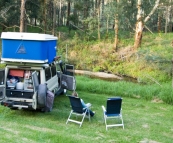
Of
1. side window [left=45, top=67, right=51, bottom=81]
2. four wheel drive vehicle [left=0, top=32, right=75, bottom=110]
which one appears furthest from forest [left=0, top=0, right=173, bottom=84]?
four wheel drive vehicle [left=0, top=32, right=75, bottom=110]

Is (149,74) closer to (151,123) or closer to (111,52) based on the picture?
(111,52)

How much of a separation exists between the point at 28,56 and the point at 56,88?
8.36 feet

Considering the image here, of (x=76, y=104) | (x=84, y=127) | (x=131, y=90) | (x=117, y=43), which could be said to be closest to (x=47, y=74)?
(x=76, y=104)

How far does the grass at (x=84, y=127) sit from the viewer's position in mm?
6112

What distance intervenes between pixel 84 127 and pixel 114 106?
98 centimetres

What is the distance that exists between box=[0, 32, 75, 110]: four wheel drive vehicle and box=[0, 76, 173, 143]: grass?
527 mm

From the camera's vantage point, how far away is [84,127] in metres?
7.32

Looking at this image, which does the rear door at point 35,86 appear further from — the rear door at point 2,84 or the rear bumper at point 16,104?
the rear door at point 2,84

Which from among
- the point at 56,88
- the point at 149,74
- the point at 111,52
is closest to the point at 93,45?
the point at 111,52

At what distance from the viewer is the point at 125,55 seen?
847 inches

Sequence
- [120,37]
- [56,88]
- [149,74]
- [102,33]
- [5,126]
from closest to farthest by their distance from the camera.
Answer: [5,126], [56,88], [149,74], [120,37], [102,33]

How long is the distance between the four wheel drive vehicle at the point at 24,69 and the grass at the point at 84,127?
0.53m

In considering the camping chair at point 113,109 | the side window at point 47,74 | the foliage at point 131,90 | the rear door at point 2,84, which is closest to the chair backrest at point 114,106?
the camping chair at point 113,109

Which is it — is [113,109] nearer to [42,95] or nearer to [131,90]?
[42,95]
